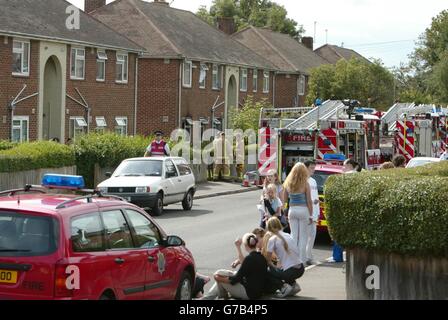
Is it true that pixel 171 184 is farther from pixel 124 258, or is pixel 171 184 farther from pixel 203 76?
pixel 203 76

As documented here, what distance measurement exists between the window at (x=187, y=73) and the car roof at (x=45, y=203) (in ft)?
127

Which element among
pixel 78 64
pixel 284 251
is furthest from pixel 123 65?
pixel 284 251

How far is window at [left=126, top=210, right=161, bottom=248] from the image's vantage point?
1042 centimetres

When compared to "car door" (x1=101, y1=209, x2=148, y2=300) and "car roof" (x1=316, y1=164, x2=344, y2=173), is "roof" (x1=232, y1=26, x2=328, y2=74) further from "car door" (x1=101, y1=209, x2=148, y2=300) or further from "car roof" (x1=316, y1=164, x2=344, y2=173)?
"car door" (x1=101, y1=209, x2=148, y2=300)

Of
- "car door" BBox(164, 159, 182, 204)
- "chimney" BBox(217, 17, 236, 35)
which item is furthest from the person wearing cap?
"chimney" BBox(217, 17, 236, 35)

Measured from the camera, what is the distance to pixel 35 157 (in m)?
26.5

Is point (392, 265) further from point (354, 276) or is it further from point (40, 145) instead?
point (40, 145)

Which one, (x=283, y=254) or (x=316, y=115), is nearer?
(x=283, y=254)

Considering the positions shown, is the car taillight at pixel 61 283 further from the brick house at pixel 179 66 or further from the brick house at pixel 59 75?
the brick house at pixel 179 66

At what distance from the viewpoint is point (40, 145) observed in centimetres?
2745

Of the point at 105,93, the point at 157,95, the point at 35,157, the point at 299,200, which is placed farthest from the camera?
the point at 157,95

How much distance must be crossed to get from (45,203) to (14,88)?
90.5ft

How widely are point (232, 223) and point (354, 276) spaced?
37.2 ft

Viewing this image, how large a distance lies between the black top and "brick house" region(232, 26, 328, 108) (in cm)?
5114
